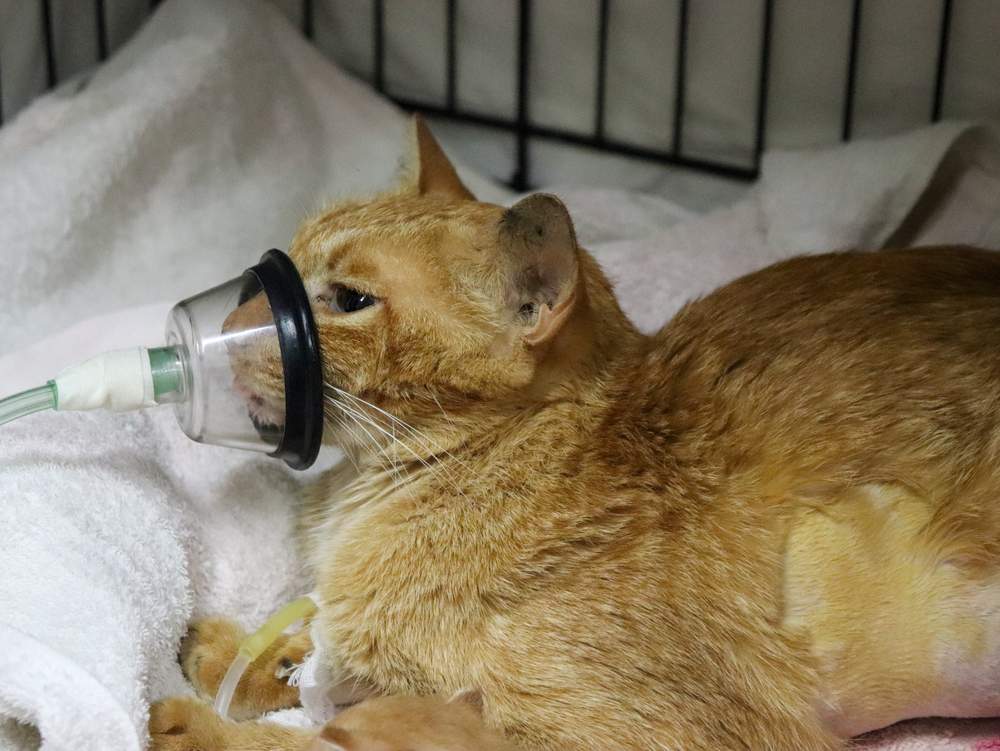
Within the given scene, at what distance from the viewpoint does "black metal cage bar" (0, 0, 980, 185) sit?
235cm

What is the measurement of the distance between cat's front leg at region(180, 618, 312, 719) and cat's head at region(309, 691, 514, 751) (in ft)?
0.97

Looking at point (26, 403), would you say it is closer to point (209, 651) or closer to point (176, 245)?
point (209, 651)

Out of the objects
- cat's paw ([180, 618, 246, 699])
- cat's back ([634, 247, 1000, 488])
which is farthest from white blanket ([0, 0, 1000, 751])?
cat's back ([634, 247, 1000, 488])

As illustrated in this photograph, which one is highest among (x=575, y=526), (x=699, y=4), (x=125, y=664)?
(x=699, y=4)

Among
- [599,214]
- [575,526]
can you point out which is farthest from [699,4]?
[575,526]

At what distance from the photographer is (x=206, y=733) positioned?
1.46 metres

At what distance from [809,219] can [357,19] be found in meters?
1.07

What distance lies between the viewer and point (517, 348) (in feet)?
4.76

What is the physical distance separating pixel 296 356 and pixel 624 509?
42 cm

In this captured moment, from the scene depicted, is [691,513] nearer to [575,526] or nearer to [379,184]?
[575,526]

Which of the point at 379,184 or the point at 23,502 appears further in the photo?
the point at 379,184

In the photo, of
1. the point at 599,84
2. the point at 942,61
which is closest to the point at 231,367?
the point at 599,84

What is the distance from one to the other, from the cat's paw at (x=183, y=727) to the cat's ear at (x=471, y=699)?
29 centimetres

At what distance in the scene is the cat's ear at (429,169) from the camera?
175cm
